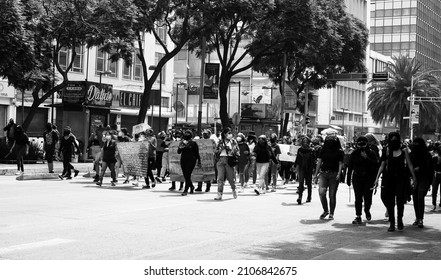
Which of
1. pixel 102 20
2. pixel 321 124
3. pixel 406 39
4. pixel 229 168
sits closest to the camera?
pixel 229 168

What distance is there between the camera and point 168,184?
74.9 feet

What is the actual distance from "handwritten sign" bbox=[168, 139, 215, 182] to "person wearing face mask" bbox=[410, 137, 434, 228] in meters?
8.42

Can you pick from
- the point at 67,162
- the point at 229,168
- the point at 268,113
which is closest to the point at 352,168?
the point at 229,168

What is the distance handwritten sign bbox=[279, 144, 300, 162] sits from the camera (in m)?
25.6

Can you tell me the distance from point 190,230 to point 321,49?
27.6 metres

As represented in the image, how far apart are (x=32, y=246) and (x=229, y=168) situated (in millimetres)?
9040

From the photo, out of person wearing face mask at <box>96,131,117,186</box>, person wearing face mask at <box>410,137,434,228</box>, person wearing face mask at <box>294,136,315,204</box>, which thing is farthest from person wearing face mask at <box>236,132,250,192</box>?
person wearing face mask at <box>410,137,434,228</box>

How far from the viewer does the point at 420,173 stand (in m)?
13.0

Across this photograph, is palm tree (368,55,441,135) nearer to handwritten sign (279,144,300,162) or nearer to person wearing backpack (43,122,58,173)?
handwritten sign (279,144,300,162)

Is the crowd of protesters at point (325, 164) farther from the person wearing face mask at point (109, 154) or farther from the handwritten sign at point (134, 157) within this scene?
the handwritten sign at point (134, 157)

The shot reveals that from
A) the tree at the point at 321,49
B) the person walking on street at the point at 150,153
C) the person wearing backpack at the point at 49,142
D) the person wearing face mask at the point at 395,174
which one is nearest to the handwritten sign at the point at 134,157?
the person walking on street at the point at 150,153

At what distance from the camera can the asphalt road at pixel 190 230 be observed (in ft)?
29.0

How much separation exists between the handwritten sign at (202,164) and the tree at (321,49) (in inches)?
565

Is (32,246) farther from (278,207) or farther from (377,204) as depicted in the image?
(377,204)
